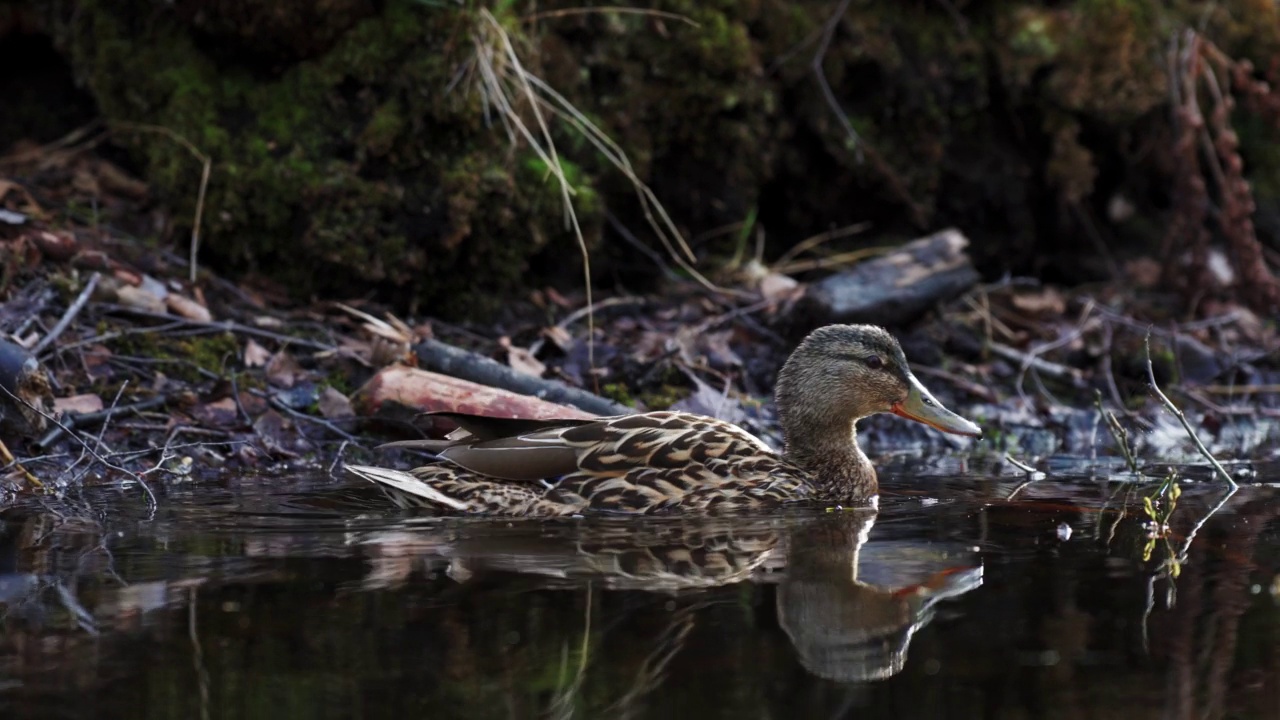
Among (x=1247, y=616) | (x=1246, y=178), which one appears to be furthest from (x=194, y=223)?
(x=1246, y=178)

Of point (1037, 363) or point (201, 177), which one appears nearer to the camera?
point (201, 177)

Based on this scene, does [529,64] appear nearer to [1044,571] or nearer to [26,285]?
[26,285]

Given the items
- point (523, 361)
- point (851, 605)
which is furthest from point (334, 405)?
point (851, 605)

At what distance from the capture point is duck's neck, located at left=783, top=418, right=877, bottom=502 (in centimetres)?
654

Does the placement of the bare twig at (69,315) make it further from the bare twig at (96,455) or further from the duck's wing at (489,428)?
the duck's wing at (489,428)

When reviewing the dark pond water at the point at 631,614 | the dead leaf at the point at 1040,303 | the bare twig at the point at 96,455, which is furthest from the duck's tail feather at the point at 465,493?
the dead leaf at the point at 1040,303

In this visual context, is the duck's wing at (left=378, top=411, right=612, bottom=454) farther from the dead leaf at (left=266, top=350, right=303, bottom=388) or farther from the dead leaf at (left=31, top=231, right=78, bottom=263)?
the dead leaf at (left=31, top=231, right=78, bottom=263)

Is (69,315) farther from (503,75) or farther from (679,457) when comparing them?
(679,457)

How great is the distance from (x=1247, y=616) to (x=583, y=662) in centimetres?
180

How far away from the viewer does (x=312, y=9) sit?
822 centimetres

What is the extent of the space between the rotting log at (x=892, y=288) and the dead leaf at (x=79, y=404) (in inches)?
153

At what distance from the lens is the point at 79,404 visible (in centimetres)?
682

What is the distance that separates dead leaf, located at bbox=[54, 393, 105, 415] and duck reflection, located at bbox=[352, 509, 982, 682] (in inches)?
86.7

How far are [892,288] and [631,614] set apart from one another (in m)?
4.91
